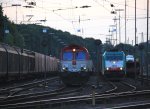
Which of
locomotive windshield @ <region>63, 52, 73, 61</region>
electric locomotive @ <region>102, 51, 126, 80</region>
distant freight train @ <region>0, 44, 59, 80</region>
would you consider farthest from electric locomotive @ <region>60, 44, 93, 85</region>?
electric locomotive @ <region>102, 51, 126, 80</region>

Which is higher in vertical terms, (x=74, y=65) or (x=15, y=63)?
(x=15, y=63)

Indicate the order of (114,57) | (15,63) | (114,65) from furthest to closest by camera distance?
(114,57)
(114,65)
(15,63)

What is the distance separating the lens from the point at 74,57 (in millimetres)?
41531

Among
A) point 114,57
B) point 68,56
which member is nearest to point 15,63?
point 68,56

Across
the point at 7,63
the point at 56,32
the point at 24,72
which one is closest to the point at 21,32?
the point at 56,32

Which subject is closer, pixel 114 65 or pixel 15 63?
pixel 15 63

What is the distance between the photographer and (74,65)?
40.9 meters

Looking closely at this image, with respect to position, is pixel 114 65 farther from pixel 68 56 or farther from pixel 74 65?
pixel 74 65

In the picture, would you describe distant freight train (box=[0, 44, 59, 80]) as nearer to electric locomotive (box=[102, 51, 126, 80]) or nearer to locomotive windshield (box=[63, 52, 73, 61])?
locomotive windshield (box=[63, 52, 73, 61])

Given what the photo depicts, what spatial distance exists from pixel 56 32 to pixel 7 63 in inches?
5104

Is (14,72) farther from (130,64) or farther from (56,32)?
(56,32)

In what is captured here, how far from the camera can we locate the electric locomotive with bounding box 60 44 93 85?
132ft

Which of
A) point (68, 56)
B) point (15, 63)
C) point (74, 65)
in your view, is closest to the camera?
point (74, 65)

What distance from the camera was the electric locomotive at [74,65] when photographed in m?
40.4
